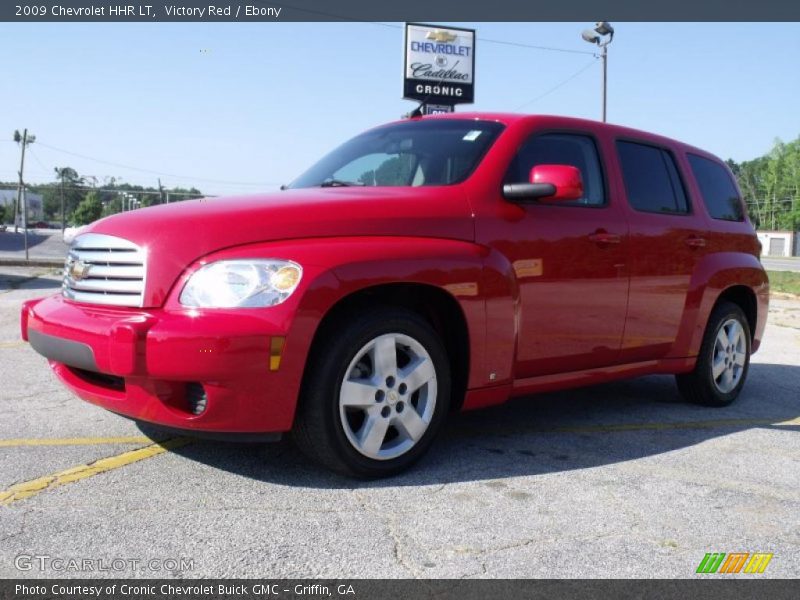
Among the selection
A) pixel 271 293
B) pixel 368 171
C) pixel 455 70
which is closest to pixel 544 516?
pixel 271 293

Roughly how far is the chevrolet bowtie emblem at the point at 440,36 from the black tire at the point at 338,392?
2012cm

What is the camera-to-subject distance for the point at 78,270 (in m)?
3.60

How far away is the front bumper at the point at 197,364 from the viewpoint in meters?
3.05

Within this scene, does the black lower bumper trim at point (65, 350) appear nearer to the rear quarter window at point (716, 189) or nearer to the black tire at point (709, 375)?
Result: the black tire at point (709, 375)

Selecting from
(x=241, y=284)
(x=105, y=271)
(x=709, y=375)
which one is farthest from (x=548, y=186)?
(x=709, y=375)

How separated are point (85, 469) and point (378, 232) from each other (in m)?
1.66

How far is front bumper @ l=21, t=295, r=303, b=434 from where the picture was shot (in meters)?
3.05

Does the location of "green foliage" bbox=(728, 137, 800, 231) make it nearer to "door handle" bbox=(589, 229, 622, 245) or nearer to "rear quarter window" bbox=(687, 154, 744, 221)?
"rear quarter window" bbox=(687, 154, 744, 221)

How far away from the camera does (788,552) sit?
112 inches

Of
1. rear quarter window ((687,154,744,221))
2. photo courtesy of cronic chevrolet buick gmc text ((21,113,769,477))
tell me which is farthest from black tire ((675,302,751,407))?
rear quarter window ((687,154,744,221))

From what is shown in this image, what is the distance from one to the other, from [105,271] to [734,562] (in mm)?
2735

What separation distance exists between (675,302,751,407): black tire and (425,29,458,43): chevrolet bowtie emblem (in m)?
18.3

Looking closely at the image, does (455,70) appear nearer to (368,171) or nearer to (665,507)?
(368,171)

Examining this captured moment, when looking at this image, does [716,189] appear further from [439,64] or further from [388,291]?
[439,64]
